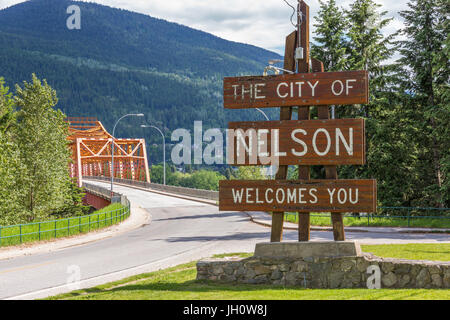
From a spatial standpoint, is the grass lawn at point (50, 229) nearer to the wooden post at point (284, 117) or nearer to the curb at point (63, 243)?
the curb at point (63, 243)

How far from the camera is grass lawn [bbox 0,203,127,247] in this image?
23.4m

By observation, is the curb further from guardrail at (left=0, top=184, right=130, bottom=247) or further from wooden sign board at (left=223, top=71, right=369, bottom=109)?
wooden sign board at (left=223, top=71, right=369, bottom=109)

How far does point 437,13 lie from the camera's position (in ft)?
108

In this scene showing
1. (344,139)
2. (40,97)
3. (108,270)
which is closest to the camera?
(344,139)

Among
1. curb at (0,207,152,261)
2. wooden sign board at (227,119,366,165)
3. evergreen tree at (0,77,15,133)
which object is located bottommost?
curb at (0,207,152,261)

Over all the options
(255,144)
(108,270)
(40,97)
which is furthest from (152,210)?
(255,144)

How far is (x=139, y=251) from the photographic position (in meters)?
21.2

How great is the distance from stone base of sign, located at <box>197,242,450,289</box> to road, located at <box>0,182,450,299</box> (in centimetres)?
440

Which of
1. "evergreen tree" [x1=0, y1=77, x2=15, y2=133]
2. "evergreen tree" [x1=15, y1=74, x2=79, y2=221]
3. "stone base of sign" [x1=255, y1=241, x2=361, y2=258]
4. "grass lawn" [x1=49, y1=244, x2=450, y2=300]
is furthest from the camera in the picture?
"evergreen tree" [x1=0, y1=77, x2=15, y2=133]

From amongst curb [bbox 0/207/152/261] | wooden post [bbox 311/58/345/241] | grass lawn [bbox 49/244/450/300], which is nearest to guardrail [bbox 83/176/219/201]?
curb [bbox 0/207/152/261]

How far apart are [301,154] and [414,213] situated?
25.0m

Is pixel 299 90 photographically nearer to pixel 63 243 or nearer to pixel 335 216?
pixel 335 216
